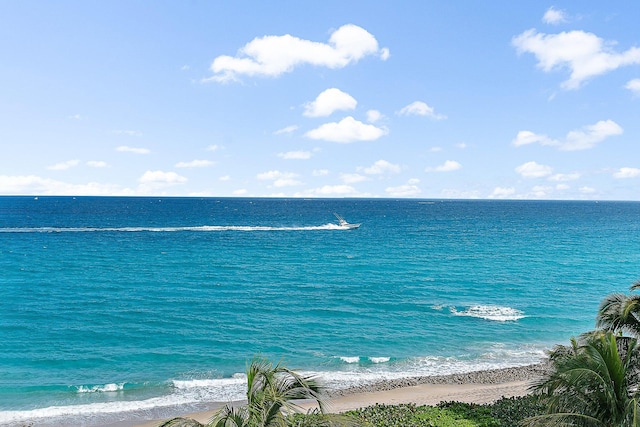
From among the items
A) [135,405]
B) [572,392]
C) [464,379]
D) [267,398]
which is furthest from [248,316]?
[267,398]

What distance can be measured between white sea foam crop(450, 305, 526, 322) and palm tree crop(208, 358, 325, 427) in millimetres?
29107

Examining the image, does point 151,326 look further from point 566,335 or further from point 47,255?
point 47,255

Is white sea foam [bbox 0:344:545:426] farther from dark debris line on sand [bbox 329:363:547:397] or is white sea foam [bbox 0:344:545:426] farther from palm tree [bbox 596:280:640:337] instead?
palm tree [bbox 596:280:640:337]

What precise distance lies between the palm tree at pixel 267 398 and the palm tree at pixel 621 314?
9.56 meters

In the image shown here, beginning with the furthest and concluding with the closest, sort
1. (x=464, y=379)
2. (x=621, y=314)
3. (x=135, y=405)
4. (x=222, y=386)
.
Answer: (x=464, y=379), (x=222, y=386), (x=135, y=405), (x=621, y=314)

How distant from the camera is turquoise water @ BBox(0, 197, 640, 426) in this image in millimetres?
22547

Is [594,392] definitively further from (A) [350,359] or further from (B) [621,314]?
(A) [350,359]

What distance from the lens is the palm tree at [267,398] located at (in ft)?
23.2

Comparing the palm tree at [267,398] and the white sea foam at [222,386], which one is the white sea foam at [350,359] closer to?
the white sea foam at [222,386]

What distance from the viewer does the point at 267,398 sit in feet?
23.9

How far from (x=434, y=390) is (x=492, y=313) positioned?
15433mm

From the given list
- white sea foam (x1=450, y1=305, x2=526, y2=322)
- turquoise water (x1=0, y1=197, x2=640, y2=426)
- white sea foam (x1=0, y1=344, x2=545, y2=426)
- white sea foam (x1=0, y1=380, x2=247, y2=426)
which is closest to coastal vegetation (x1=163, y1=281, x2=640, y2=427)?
white sea foam (x1=0, y1=344, x2=545, y2=426)

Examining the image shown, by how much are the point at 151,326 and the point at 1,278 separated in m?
26.2

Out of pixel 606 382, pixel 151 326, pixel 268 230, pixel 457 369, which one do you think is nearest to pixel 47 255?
pixel 151 326
